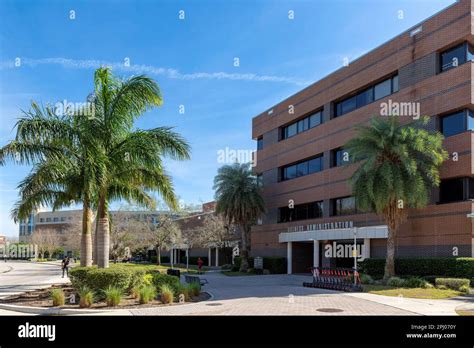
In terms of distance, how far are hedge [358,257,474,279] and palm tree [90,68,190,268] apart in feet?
47.9

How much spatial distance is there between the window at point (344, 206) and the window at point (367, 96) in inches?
256

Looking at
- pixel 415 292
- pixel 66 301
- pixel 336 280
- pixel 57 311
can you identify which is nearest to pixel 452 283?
pixel 415 292

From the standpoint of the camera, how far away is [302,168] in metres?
41.6

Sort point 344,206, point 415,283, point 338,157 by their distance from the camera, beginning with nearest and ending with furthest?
point 415,283 < point 344,206 < point 338,157

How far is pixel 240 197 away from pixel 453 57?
20.1 metres

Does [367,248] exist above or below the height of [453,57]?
below

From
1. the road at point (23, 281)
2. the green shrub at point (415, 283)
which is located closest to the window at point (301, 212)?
the green shrub at point (415, 283)

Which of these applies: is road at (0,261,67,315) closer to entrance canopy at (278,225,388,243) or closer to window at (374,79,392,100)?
entrance canopy at (278,225,388,243)

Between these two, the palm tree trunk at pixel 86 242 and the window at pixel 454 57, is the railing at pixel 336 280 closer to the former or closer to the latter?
the palm tree trunk at pixel 86 242

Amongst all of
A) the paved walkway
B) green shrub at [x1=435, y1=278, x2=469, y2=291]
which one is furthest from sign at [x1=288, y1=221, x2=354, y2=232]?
the paved walkway

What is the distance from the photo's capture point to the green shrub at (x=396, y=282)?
2443 centimetres

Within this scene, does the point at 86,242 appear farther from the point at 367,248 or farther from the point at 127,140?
the point at 367,248
